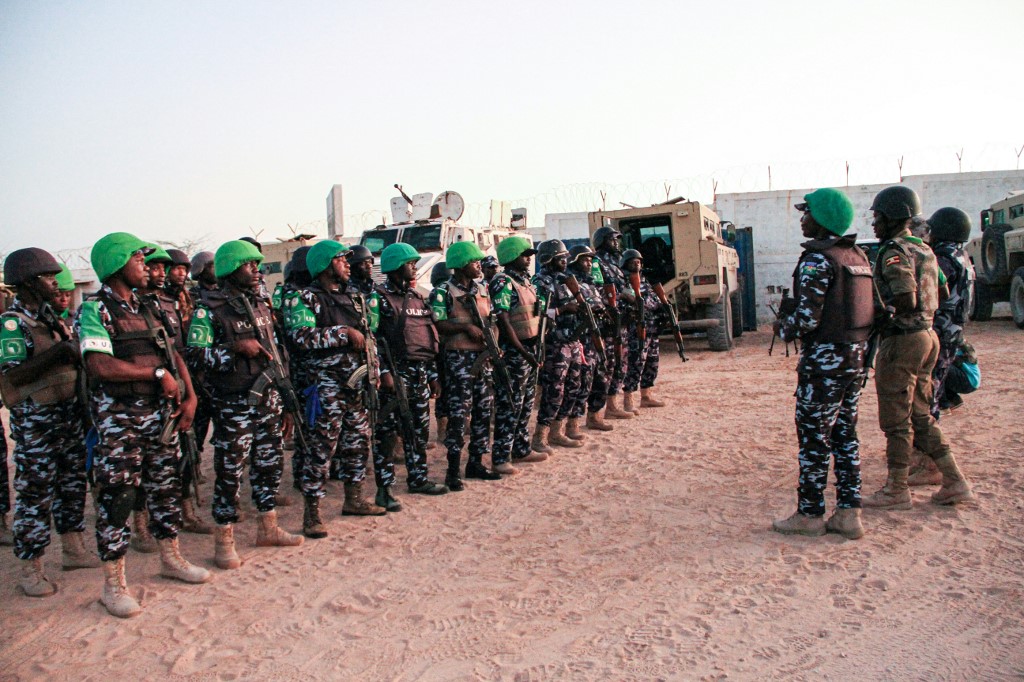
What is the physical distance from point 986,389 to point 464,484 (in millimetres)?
5663

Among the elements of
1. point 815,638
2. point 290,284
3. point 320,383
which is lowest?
point 815,638

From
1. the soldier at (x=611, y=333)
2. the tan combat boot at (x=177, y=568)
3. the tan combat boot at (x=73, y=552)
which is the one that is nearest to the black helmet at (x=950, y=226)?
the soldier at (x=611, y=333)

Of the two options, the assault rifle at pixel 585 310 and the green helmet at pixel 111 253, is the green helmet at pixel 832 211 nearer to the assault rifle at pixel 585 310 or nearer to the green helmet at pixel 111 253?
the assault rifle at pixel 585 310

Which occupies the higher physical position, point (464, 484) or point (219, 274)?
point (219, 274)

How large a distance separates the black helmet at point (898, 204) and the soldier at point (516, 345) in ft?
8.52

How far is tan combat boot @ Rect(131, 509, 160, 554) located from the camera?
14.4ft

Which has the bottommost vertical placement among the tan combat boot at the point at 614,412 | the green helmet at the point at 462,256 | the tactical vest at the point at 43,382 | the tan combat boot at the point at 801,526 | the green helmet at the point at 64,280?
the tan combat boot at the point at 801,526

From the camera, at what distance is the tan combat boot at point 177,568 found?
3832mm

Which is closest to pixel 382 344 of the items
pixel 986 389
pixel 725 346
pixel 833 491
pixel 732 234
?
pixel 833 491

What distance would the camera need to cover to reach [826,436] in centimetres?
395

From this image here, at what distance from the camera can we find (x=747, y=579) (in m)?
3.55

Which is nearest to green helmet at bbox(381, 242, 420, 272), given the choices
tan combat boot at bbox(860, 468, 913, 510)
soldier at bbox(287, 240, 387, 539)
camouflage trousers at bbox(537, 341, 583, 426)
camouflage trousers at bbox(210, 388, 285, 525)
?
soldier at bbox(287, 240, 387, 539)

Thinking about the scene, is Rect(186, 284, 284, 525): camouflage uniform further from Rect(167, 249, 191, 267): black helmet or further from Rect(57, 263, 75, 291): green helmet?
Rect(167, 249, 191, 267): black helmet

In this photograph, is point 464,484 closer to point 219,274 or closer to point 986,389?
point 219,274
